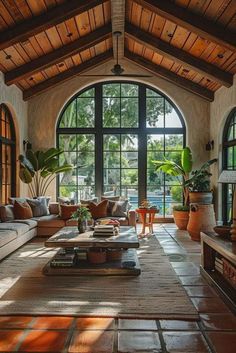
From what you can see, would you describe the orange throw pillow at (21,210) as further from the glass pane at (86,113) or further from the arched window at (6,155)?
the glass pane at (86,113)

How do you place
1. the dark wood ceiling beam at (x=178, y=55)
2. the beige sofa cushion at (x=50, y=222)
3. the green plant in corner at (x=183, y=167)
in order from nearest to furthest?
the beige sofa cushion at (x=50, y=222)
the dark wood ceiling beam at (x=178, y=55)
the green plant in corner at (x=183, y=167)

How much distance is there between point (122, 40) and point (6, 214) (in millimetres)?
4623

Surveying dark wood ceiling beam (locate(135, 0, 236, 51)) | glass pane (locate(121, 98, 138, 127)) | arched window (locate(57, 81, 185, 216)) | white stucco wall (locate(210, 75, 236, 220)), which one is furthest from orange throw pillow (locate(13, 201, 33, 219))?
white stucco wall (locate(210, 75, 236, 220))

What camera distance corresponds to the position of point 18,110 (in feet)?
25.7

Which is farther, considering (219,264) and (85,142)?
(85,142)

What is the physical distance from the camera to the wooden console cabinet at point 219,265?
3.10m

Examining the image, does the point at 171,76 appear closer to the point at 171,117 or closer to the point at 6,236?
the point at 171,117

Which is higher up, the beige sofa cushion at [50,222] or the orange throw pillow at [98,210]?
the orange throw pillow at [98,210]

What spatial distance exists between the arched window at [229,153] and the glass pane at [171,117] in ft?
4.93

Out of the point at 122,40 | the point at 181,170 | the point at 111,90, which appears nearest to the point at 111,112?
the point at 111,90

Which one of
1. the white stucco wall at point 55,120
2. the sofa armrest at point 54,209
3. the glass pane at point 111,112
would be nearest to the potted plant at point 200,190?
the white stucco wall at point 55,120

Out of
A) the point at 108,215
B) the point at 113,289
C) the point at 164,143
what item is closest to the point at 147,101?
the point at 164,143

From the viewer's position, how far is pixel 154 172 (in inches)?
348

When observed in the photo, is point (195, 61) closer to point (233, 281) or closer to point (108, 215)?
point (108, 215)
